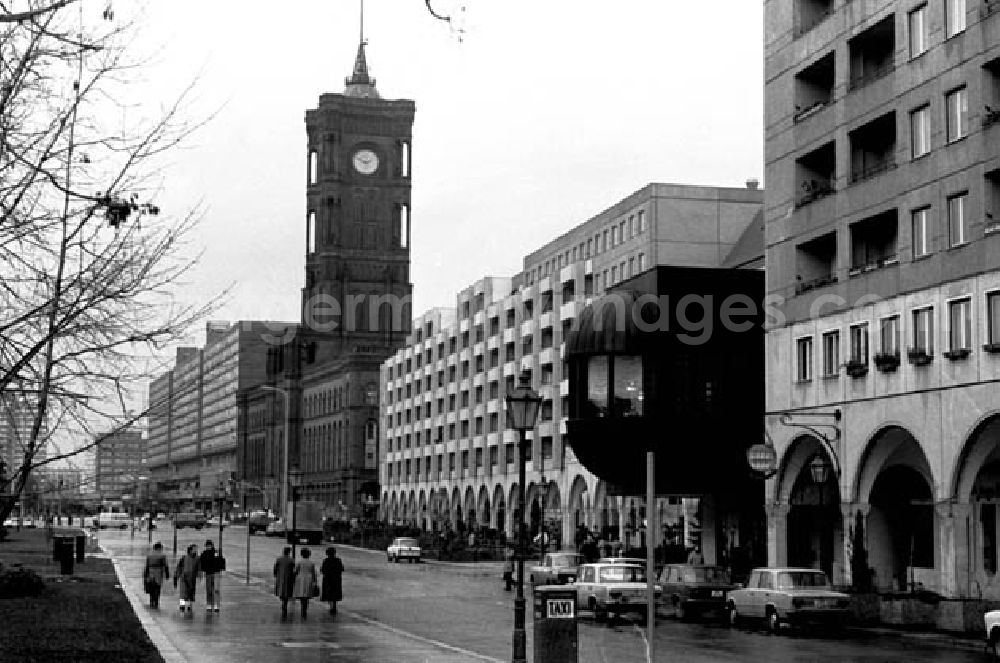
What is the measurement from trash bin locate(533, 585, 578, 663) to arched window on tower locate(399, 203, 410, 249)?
503ft

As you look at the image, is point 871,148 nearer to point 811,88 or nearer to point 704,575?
point 811,88

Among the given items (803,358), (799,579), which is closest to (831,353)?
(803,358)

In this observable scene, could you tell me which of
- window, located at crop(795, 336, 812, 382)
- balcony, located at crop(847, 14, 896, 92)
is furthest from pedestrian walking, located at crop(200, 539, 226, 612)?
balcony, located at crop(847, 14, 896, 92)

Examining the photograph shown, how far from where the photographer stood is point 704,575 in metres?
40.6

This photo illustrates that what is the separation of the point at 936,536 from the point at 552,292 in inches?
2248

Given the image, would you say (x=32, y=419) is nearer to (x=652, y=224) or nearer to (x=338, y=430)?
(x=652, y=224)

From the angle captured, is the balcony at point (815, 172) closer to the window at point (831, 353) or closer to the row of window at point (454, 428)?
the window at point (831, 353)

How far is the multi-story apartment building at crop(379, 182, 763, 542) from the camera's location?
91.9 m

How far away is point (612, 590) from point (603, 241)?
6792cm

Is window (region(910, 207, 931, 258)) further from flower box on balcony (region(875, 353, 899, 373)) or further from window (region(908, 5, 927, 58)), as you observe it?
window (region(908, 5, 927, 58))

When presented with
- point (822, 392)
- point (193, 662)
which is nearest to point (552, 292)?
point (822, 392)

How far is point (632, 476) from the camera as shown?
56.1 m

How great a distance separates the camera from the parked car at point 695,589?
3959cm

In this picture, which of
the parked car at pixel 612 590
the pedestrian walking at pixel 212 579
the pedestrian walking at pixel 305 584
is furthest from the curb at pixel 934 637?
the pedestrian walking at pixel 212 579
